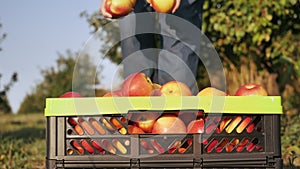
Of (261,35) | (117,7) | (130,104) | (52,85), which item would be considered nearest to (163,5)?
(117,7)

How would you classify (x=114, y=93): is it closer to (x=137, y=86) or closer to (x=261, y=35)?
(x=137, y=86)

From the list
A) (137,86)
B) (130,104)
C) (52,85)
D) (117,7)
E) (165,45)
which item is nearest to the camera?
(130,104)

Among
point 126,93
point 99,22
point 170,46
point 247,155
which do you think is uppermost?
point 99,22

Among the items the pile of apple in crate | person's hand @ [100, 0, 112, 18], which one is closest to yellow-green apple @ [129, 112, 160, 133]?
the pile of apple in crate

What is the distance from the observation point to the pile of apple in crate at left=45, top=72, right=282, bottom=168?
1949 millimetres

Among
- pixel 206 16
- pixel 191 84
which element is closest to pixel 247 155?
pixel 191 84

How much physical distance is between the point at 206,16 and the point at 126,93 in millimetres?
4551

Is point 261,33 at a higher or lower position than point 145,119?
higher

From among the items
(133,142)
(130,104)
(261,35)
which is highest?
(261,35)

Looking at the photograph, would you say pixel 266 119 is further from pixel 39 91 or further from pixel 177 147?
pixel 39 91

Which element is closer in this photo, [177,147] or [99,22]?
[177,147]

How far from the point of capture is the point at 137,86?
6.73ft

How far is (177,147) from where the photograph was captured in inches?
78.2

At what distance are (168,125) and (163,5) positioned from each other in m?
0.60
